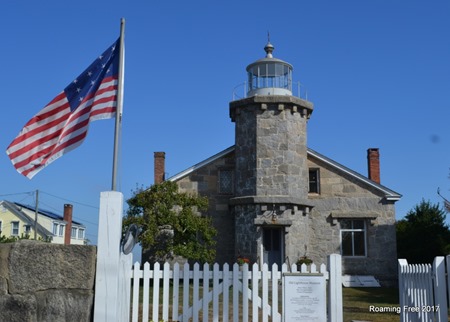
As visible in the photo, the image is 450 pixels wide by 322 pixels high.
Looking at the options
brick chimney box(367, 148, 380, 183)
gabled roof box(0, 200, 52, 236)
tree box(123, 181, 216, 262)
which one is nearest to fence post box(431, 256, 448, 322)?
tree box(123, 181, 216, 262)

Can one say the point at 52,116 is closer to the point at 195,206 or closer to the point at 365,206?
the point at 195,206

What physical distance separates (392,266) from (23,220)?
3204cm

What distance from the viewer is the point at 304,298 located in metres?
6.35

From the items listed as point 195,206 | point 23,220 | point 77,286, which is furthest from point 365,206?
point 23,220

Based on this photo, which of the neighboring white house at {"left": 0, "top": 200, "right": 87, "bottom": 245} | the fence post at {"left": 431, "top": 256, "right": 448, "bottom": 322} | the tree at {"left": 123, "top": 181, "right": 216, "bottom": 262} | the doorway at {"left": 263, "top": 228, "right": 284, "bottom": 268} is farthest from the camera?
the neighboring white house at {"left": 0, "top": 200, "right": 87, "bottom": 245}

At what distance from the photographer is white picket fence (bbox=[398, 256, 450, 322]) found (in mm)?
6914

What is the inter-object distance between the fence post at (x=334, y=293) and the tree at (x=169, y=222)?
38.5ft

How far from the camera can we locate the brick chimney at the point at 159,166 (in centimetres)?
2181

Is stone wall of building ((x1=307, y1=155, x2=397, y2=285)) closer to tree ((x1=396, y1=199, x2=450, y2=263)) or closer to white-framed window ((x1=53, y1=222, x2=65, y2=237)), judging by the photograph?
tree ((x1=396, y1=199, x2=450, y2=263))

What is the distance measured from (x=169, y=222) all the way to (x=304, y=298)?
12.2 m

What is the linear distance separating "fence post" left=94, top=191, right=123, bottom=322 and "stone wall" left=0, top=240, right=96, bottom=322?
4.0 inches

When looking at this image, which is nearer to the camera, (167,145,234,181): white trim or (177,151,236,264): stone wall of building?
(177,151,236,264): stone wall of building

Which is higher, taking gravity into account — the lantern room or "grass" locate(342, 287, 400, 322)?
the lantern room

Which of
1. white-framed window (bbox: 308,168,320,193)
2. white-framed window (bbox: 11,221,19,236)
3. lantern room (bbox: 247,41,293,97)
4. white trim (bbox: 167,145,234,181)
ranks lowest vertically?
white-framed window (bbox: 11,221,19,236)
